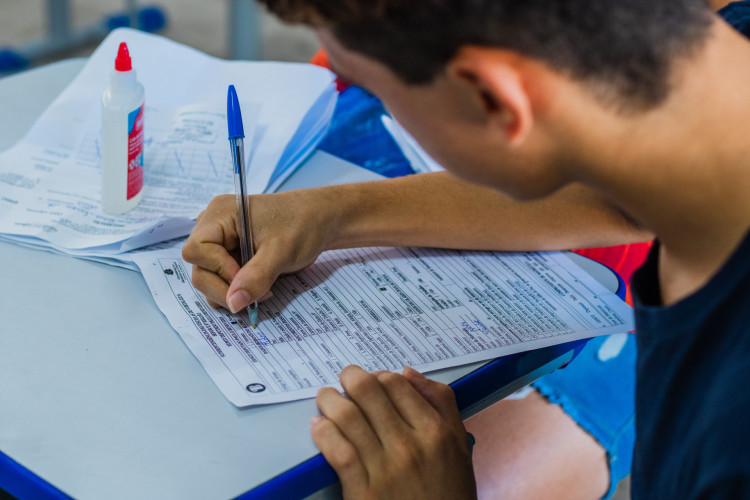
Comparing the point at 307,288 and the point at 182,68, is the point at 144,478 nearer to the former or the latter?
the point at 307,288

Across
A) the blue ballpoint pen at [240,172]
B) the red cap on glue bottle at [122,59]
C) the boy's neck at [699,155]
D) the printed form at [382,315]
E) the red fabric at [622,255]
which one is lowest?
the red fabric at [622,255]

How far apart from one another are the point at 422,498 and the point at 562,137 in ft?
1.01

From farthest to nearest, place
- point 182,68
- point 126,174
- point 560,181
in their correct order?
point 182,68 → point 126,174 → point 560,181

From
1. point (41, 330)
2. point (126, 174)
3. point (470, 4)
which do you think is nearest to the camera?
point (470, 4)

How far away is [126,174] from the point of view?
90 centimetres

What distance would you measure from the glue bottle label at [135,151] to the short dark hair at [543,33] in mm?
435

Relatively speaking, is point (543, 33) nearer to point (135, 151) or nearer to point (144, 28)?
point (135, 151)

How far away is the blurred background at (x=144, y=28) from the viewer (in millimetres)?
2791

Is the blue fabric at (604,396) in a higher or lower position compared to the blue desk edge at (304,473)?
lower

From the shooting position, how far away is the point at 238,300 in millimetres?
728

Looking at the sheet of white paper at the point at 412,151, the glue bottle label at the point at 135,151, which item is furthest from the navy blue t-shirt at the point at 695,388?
the glue bottle label at the point at 135,151

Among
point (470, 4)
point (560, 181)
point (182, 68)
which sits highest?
point (470, 4)

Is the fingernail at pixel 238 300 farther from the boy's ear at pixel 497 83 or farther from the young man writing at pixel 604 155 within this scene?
the boy's ear at pixel 497 83

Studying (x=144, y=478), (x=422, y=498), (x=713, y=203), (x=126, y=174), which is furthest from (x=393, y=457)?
(x=126, y=174)
